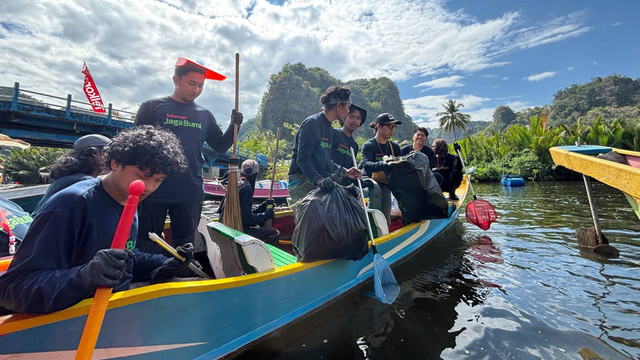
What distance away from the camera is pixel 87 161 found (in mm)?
2195

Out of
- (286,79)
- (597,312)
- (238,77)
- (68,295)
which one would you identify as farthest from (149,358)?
(286,79)

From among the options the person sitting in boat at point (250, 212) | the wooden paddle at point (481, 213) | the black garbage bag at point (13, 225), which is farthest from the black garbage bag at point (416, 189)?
the black garbage bag at point (13, 225)

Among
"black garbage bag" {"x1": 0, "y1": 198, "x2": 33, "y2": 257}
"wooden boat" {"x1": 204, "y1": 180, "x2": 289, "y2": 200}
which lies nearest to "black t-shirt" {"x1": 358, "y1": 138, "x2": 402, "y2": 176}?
"black garbage bag" {"x1": 0, "y1": 198, "x2": 33, "y2": 257}

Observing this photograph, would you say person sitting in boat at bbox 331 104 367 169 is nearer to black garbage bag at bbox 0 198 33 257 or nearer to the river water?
the river water

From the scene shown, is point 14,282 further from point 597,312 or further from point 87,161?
point 597,312

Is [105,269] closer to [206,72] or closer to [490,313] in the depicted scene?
[206,72]

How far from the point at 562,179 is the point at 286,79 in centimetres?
6750

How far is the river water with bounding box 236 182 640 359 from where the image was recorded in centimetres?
210

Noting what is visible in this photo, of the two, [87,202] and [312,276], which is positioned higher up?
[87,202]

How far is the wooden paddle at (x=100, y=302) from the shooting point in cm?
92

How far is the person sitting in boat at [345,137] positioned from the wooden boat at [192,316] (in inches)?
64.8

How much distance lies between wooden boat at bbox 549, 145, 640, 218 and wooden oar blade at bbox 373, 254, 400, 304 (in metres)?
2.06

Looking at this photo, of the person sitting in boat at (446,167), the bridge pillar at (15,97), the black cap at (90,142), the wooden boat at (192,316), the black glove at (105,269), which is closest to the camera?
the black glove at (105,269)

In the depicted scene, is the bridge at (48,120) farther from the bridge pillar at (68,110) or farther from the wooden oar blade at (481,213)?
the wooden oar blade at (481,213)
